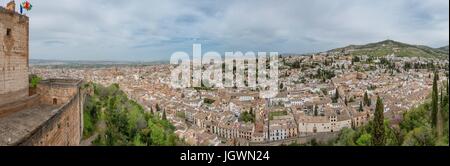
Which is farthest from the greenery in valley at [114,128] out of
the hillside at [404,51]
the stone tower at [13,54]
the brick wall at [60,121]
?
the hillside at [404,51]

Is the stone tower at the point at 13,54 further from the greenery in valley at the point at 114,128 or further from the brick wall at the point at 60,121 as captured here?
the greenery in valley at the point at 114,128

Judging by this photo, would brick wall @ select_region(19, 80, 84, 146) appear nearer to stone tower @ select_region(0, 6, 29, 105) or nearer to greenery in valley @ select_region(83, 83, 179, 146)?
stone tower @ select_region(0, 6, 29, 105)

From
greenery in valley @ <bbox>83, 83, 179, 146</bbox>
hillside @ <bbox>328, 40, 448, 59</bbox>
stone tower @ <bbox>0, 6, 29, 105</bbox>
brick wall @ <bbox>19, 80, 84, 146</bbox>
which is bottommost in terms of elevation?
greenery in valley @ <bbox>83, 83, 179, 146</bbox>

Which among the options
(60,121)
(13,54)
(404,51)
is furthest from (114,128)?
(404,51)

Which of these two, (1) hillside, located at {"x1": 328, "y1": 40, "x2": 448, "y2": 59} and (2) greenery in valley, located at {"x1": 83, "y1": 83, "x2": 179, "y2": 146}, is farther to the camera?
(1) hillside, located at {"x1": 328, "y1": 40, "x2": 448, "y2": 59}

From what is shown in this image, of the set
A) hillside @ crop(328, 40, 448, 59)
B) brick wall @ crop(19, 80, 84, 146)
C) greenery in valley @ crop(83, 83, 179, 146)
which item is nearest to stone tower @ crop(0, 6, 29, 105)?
brick wall @ crop(19, 80, 84, 146)

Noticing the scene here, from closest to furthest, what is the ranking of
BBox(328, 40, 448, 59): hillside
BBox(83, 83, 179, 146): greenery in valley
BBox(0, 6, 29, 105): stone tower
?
1. BBox(0, 6, 29, 105): stone tower
2. BBox(83, 83, 179, 146): greenery in valley
3. BBox(328, 40, 448, 59): hillside
